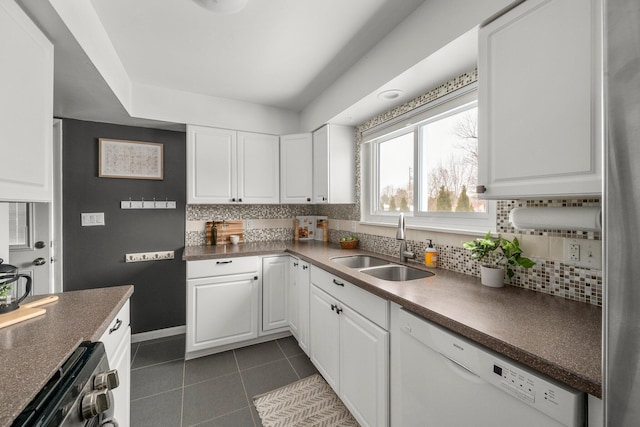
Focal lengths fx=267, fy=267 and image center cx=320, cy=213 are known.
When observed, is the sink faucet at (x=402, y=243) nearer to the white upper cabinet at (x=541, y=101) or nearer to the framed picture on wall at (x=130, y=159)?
the white upper cabinet at (x=541, y=101)

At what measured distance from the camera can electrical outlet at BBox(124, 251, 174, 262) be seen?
261 centimetres

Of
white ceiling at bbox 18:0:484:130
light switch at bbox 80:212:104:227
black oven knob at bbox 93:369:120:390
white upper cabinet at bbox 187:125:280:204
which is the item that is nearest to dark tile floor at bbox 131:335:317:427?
black oven knob at bbox 93:369:120:390

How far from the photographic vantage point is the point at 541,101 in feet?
3.16

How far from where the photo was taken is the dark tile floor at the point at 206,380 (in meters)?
1.66

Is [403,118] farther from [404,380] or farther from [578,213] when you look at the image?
[404,380]

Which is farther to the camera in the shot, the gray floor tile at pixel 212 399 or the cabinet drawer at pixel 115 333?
the gray floor tile at pixel 212 399

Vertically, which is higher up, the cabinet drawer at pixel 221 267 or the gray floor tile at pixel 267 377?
the cabinet drawer at pixel 221 267

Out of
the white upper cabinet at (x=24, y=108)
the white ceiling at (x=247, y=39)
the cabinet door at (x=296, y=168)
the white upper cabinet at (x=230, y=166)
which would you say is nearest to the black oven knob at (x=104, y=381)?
the white upper cabinet at (x=24, y=108)

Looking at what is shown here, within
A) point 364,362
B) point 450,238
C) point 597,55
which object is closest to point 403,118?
point 450,238

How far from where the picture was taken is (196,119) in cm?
261

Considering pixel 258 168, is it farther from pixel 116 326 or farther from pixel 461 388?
pixel 461 388

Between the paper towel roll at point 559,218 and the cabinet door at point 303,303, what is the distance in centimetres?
149

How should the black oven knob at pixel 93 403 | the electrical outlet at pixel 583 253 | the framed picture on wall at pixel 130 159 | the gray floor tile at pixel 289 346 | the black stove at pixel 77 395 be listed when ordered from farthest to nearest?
the framed picture on wall at pixel 130 159 → the gray floor tile at pixel 289 346 → the electrical outlet at pixel 583 253 → the black oven knob at pixel 93 403 → the black stove at pixel 77 395

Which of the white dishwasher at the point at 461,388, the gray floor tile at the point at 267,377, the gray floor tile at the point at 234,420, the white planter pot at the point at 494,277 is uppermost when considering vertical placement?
the white planter pot at the point at 494,277
